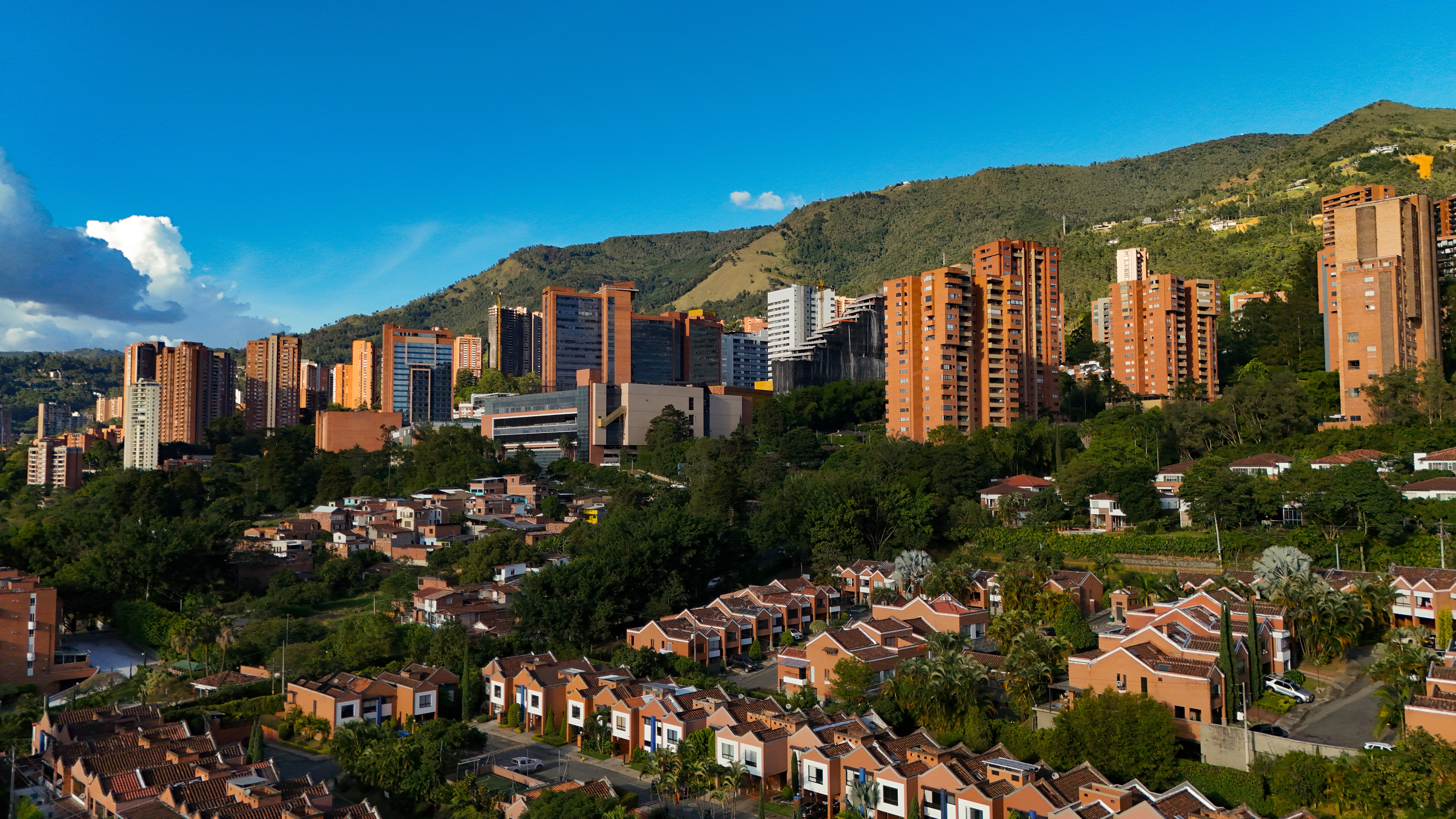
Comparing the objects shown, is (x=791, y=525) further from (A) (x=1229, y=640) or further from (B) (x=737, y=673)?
(A) (x=1229, y=640)

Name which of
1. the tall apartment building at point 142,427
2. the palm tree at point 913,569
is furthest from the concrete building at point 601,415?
the palm tree at point 913,569

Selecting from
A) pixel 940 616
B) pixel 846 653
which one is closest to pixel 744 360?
pixel 940 616

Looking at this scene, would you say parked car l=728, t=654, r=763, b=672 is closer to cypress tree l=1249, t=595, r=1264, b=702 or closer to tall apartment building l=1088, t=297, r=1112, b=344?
cypress tree l=1249, t=595, r=1264, b=702

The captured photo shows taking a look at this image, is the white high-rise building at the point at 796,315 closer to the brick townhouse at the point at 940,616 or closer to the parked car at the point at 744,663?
the parked car at the point at 744,663

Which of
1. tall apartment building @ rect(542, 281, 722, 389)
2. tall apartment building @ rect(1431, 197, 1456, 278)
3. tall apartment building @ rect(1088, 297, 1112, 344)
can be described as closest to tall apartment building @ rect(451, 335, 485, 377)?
tall apartment building @ rect(542, 281, 722, 389)

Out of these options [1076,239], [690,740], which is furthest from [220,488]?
[1076,239]

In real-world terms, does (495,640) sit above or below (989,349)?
below

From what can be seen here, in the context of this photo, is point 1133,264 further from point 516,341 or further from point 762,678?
point 762,678
